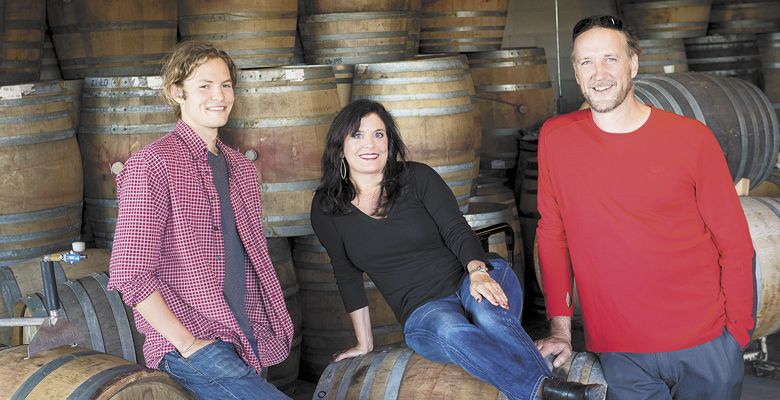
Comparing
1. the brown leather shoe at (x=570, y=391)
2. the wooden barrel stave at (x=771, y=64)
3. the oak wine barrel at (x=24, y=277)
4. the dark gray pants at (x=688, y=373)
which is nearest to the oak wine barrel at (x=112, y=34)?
the oak wine barrel at (x=24, y=277)

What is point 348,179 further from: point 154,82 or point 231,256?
point 154,82

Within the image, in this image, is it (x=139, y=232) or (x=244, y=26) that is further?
(x=244, y=26)

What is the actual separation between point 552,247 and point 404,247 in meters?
0.49

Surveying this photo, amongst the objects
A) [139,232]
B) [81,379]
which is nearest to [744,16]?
[139,232]

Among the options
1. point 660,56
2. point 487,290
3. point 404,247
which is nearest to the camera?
point 487,290

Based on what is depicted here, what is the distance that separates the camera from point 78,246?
2.64 meters

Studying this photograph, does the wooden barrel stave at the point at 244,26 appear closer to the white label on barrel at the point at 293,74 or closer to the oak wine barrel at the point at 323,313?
the white label on barrel at the point at 293,74

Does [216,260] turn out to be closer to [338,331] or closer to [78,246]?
[78,246]

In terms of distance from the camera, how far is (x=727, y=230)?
2.79 m

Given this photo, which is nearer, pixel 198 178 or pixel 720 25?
pixel 198 178

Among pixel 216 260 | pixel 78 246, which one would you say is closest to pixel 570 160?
pixel 216 260

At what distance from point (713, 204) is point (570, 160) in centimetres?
43

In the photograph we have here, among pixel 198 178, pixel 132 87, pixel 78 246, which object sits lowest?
pixel 78 246

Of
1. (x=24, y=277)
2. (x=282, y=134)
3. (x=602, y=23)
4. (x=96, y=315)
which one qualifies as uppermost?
(x=602, y=23)
